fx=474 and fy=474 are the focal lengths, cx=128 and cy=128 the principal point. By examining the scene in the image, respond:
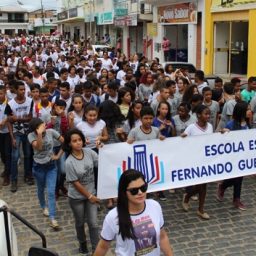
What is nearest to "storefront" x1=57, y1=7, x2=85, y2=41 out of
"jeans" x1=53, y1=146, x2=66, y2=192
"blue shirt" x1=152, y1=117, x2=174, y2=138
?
"jeans" x1=53, y1=146, x2=66, y2=192

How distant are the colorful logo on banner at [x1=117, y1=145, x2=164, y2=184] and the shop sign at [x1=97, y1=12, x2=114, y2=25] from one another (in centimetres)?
3579

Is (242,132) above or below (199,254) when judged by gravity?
above

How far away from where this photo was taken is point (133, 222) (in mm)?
3641

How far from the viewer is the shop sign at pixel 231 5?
2090 centimetres

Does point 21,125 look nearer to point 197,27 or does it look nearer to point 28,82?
point 28,82

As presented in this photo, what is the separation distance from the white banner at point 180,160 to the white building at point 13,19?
10113 cm

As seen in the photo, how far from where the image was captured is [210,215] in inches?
274

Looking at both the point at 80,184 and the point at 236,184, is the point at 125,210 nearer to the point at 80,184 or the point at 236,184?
the point at 80,184

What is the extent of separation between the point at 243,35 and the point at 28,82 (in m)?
15.0

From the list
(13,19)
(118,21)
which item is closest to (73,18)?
(118,21)

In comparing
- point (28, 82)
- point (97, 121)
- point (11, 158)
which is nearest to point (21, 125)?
point (11, 158)

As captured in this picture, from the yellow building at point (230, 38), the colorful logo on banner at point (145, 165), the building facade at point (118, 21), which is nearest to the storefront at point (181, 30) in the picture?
the yellow building at point (230, 38)

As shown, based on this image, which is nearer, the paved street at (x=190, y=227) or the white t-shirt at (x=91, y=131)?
the paved street at (x=190, y=227)

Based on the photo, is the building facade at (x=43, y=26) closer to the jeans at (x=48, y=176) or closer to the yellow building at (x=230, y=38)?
the yellow building at (x=230, y=38)
